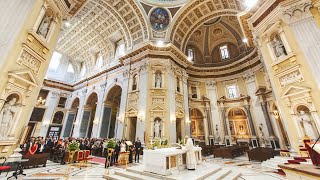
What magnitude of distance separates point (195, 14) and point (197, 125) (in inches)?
546

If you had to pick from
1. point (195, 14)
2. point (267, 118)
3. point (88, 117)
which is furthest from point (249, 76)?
point (88, 117)

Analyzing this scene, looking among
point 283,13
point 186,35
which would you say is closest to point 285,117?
point 283,13

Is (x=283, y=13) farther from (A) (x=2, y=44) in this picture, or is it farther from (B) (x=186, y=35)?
(A) (x=2, y=44)

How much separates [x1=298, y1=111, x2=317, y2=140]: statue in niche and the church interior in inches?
2.0

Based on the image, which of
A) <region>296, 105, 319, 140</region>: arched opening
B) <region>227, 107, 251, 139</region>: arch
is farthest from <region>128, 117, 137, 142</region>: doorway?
<region>296, 105, 319, 140</region>: arched opening

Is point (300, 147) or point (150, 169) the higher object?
point (300, 147)

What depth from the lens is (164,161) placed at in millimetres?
5211

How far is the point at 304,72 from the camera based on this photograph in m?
6.86

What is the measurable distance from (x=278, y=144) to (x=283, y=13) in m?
11.6

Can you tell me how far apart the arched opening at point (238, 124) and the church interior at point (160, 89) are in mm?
115

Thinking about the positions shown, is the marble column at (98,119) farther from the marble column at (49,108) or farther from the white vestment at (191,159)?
the white vestment at (191,159)

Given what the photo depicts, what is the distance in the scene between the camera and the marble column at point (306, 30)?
6.48 meters

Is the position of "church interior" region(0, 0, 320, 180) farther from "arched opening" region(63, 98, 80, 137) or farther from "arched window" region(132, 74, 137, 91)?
"arched window" region(132, 74, 137, 91)

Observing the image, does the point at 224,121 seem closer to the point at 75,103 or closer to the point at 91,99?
the point at 91,99
